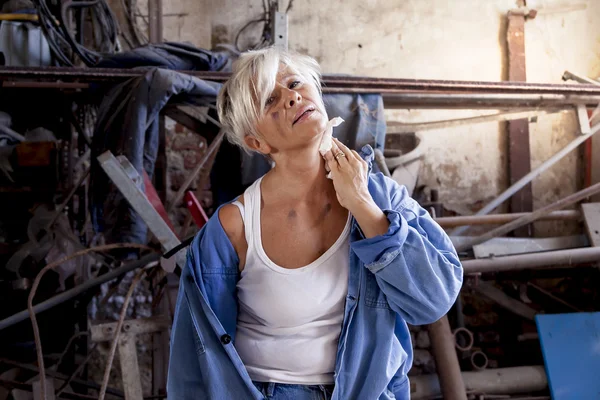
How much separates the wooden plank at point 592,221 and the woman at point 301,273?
77.0 inches

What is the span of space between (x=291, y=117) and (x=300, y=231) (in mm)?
334

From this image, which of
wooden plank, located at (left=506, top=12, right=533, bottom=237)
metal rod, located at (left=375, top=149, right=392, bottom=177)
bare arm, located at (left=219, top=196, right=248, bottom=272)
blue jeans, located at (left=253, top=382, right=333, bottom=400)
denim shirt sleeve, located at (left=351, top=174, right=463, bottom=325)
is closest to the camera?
denim shirt sleeve, located at (left=351, top=174, right=463, bottom=325)

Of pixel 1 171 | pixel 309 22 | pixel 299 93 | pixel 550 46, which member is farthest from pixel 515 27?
pixel 1 171

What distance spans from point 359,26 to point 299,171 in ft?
9.85

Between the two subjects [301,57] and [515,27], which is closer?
[301,57]

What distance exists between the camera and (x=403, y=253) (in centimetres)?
135

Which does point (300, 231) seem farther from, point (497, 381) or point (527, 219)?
point (497, 381)

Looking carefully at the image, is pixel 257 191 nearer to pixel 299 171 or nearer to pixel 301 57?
pixel 299 171

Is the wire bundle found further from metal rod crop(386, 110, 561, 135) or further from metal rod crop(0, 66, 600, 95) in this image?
metal rod crop(386, 110, 561, 135)

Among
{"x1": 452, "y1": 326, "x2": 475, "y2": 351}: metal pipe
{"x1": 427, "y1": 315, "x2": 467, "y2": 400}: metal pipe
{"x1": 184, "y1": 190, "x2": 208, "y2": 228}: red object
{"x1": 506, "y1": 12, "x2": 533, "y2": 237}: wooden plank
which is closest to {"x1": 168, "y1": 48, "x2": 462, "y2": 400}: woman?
{"x1": 184, "y1": 190, "x2": 208, "y2": 228}: red object

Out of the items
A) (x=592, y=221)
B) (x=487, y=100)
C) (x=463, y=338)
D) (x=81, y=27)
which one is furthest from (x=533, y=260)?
(x=81, y=27)

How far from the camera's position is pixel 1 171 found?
3727 mm

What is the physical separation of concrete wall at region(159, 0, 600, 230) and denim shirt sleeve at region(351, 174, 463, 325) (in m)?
2.87

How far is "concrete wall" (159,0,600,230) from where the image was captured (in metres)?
4.21
